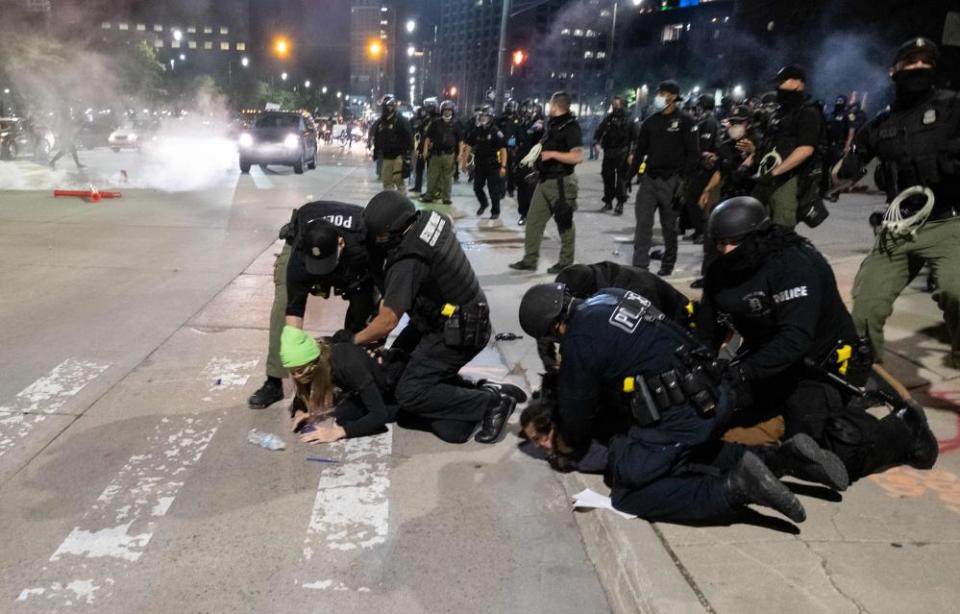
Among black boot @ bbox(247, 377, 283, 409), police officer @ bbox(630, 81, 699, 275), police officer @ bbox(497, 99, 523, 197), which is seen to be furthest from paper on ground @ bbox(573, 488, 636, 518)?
police officer @ bbox(497, 99, 523, 197)

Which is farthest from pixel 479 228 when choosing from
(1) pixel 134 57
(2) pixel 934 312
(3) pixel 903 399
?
(1) pixel 134 57

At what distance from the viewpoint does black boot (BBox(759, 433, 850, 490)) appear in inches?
121

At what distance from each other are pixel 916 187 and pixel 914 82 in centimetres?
58


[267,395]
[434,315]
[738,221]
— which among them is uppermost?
[738,221]

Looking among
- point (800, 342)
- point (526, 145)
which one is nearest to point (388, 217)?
point (800, 342)

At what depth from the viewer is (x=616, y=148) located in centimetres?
1178

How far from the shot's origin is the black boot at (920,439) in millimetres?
3486

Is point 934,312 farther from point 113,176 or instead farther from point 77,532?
point 113,176

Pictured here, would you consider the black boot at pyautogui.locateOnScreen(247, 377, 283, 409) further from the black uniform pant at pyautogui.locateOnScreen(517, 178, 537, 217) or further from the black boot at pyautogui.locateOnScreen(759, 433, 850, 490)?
the black uniform pant at pyautogui.locateOnScreen(517, 178, 537, 217)

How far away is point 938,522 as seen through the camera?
3.05m

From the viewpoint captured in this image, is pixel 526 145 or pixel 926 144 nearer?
pixel 926 144

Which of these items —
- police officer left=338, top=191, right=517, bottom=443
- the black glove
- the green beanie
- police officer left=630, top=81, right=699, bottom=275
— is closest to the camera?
the green beanie

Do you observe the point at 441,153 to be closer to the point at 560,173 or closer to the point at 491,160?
the point at 491,160

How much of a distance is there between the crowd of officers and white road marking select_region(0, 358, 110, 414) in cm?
122
